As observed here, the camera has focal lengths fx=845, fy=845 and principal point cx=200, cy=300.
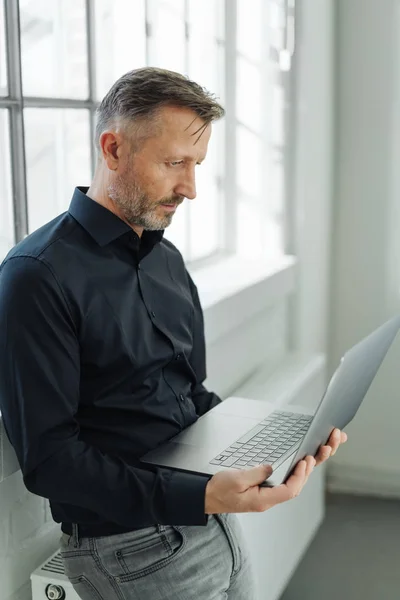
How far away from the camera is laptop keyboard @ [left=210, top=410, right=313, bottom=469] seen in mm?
1438

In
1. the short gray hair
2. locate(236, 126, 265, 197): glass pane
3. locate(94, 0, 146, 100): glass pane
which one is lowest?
locate(236, 126, 265, 197): glass pane

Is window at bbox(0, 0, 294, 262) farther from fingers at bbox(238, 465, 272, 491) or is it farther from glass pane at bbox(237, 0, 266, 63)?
fingers at bbox(238, 465, 272, 491)

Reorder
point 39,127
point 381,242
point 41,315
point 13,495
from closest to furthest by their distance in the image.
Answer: point 41,315
point 13,495
point 39,127
point 381,242

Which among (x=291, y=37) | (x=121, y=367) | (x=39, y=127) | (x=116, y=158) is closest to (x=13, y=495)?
(x=121, y=367)

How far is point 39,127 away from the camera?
1885 millimetres

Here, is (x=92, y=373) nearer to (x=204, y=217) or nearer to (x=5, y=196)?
(x=5, y=196)

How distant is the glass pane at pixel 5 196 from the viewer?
1.74 m

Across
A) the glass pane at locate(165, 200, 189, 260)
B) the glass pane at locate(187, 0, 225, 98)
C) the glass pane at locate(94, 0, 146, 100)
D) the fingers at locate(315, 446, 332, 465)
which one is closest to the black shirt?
the fingers at locate(315, 446, 332, 465)

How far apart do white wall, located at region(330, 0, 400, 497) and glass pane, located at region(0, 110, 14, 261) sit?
1.97 meters

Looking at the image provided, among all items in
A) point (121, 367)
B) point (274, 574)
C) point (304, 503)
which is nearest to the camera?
point (121, 367)

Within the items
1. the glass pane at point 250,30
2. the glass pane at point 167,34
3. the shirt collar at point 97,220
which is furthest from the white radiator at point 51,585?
the glass pane at point 250,30

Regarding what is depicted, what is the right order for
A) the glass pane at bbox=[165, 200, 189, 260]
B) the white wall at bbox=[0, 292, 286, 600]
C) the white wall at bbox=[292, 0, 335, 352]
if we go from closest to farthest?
the white wall at bbox=[0, 292, 286, 600] → the glass pane at bbox=[165, 200, 189, 260] → the white wall at bbox=[292, 0, 335, 352]

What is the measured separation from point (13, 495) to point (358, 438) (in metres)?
2.35

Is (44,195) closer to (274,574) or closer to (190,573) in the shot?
(190,573)
